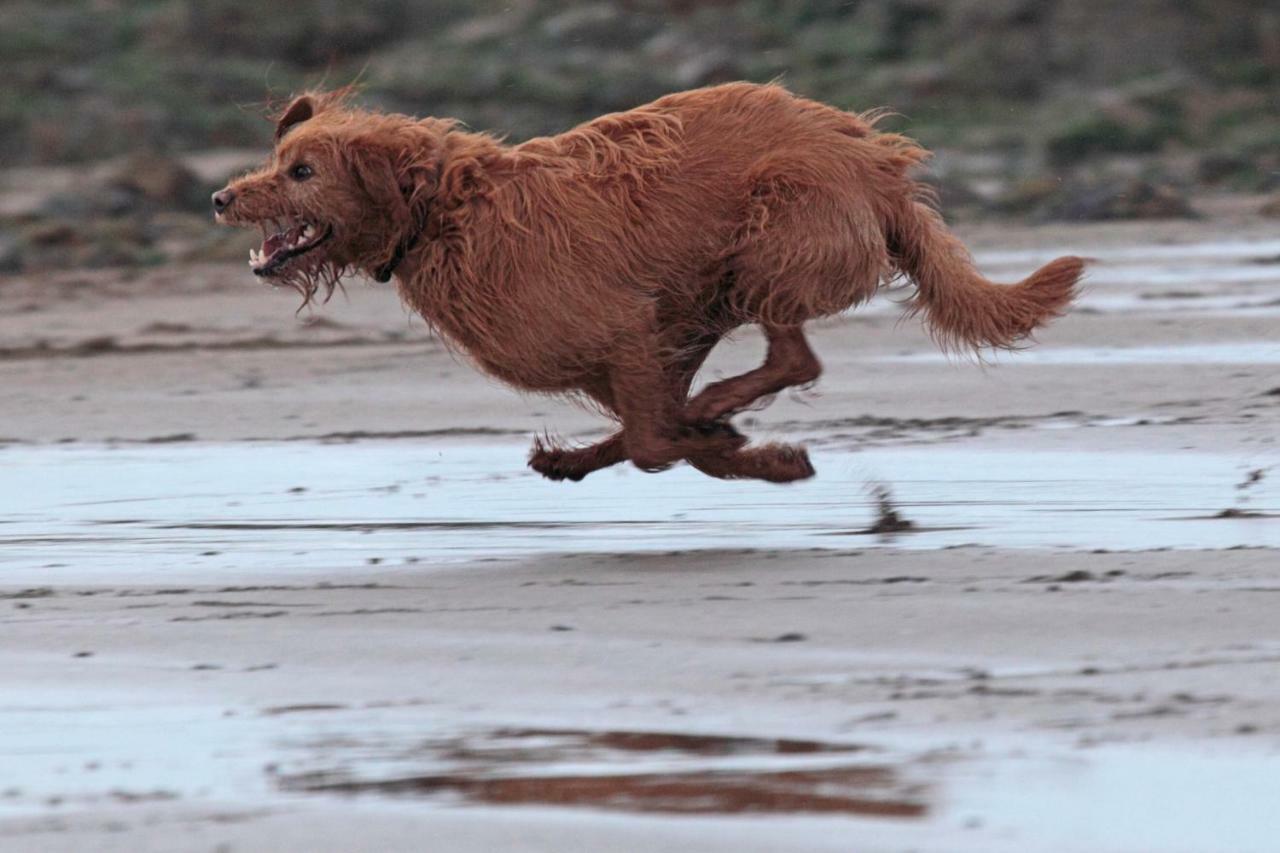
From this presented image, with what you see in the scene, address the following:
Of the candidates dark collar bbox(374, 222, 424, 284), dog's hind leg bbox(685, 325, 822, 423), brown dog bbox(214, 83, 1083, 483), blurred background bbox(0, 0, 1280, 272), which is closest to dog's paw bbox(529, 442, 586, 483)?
brown dog bbox(214, 83, 1083, 483)

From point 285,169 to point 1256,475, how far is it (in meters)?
2.96

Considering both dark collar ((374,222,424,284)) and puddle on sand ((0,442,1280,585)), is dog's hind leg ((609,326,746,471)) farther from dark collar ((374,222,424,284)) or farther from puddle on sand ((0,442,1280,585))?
dark collar ((374,222,424,284))

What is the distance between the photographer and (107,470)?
26.7 ft

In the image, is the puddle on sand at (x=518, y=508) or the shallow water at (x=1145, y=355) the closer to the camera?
the puddle on sand at (x=518, y=508)

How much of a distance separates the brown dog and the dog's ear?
3 cm

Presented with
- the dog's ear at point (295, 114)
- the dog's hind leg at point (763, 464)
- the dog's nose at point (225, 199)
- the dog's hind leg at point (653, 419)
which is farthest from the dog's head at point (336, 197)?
the dog's hind leg at point (763, 464)

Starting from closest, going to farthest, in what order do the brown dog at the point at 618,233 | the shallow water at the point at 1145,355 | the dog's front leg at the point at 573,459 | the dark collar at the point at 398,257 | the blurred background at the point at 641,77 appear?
the brown dog at the point at 618,233
the dark collar at the point at 398,257
the dog's front leg at the point at 573,459
the shallow water at the point at 1145,355
the blurred background at the point at 641,77

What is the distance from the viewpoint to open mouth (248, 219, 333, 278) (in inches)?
251

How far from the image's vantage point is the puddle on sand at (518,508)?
634cm

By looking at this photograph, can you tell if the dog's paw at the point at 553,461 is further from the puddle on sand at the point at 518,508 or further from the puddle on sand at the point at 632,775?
the puddle on sand at the point at 632,775

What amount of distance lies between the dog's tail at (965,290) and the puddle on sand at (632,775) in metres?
2.55

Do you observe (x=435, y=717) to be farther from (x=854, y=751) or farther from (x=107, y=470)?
(x=107, y=470)

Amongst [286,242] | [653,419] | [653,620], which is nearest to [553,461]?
[653,419]

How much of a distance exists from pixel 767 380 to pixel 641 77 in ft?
63.6
